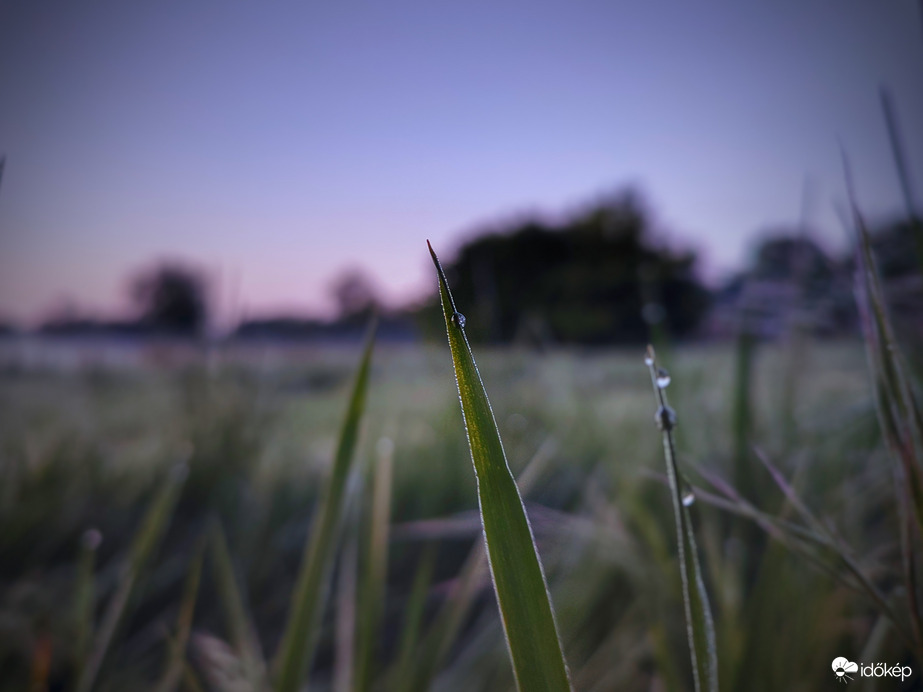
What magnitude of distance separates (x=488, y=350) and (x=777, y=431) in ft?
1.76

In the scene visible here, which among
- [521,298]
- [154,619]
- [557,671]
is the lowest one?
[154,619]

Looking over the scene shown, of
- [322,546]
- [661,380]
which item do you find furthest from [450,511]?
[661,380]

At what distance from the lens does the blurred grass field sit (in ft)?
1.03

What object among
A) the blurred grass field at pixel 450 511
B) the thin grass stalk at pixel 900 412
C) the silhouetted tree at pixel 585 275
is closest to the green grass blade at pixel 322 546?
the blurred grass field at pixel 450 511

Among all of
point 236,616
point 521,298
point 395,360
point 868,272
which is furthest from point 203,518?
point 521,298

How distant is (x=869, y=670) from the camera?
265 millimetres

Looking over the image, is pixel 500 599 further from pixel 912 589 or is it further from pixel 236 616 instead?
pixel 236 616

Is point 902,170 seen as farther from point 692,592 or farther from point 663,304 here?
point 663,304

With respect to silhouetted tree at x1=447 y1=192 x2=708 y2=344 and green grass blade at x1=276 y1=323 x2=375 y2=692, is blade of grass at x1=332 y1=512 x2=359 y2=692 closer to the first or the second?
green grass blade at x1=276 y1=323 x2=375 y2=692

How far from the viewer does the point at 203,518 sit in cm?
61

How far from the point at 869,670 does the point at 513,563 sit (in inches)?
9.9

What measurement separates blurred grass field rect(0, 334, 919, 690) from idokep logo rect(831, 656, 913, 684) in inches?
0.4

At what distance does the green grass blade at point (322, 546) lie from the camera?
24cm

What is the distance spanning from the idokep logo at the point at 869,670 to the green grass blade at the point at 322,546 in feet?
0.82
